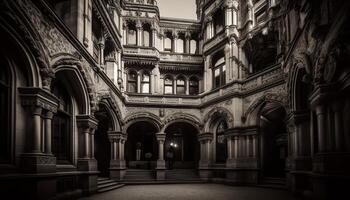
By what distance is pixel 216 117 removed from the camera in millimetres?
22484

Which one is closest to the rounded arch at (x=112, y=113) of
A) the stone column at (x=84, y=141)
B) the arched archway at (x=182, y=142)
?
the stone column at (x=84, y=141)

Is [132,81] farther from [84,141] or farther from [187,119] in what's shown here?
[84,141]

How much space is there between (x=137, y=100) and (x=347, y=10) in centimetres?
1815

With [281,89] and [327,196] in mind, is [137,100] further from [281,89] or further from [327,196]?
[327,196]

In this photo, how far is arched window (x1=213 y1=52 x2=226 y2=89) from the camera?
75.1ft

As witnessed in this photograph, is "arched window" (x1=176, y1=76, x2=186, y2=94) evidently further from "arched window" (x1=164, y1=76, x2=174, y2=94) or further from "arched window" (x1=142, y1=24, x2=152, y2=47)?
"arched window" (x1=142, y1=24, x2=152, y2=47)

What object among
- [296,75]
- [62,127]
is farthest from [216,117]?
[62,127]

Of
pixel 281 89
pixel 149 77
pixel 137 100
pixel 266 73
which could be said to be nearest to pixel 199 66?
pixel 149 77

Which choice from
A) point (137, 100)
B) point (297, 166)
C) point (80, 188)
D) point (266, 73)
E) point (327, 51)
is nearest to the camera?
point (327, 51)

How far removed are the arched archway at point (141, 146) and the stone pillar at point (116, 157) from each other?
15.1ft

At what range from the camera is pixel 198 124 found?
77.7ft

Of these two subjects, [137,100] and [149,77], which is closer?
[137,100]

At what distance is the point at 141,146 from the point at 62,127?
14.3m

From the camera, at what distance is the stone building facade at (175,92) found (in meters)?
8.33
